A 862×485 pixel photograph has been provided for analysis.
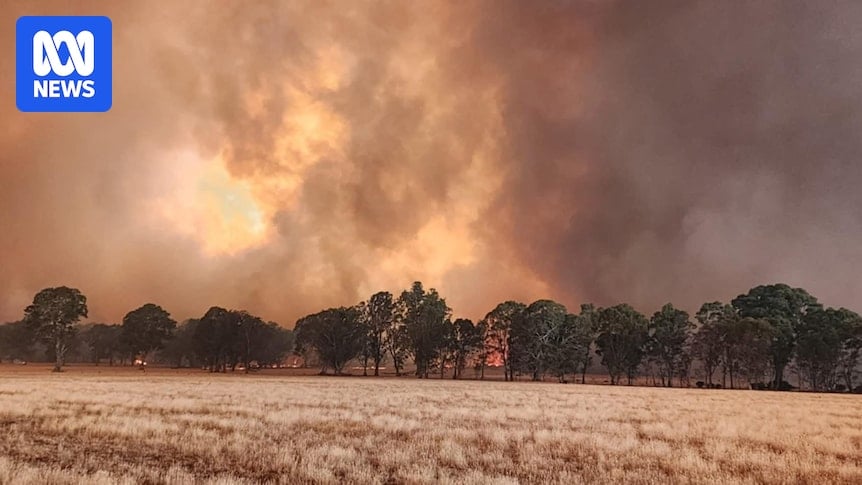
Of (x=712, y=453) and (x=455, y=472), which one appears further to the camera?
(x=712, y=453)

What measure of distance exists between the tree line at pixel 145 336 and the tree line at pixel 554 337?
0.30 meters

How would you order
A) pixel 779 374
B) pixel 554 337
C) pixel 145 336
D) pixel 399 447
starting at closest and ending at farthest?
pixel 399 447 < pixel 779 374 < pixel 554 337 < pixel 145 336

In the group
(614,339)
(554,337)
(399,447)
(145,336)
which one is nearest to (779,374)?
(614,339)

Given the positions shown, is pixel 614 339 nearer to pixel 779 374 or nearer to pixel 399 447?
pixel 779 374

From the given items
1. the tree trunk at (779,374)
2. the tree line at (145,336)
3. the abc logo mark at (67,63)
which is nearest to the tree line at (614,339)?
the tree trunk at (779,374)

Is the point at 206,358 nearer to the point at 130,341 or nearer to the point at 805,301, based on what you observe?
the point at 130,341

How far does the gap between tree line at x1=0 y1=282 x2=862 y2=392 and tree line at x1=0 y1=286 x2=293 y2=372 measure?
0.98ft

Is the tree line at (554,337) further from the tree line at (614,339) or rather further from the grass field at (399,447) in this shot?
the grass field at (399,447)

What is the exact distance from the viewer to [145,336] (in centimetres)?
12862

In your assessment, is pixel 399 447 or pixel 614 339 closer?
pixel 399 447

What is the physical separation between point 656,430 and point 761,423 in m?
8.76

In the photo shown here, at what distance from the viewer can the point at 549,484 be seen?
1304cm

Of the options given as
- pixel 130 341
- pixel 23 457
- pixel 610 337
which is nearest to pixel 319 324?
pixel 130 341

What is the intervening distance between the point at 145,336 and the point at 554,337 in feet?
313
